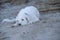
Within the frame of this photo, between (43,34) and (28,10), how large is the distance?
93.6 inches

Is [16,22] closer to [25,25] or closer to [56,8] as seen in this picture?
[25,25]

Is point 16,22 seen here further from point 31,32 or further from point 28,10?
point 31,32

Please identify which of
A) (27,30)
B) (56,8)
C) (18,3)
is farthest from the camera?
(18,3)

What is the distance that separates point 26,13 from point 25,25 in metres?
0.61

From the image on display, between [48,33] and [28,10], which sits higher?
[28,10]

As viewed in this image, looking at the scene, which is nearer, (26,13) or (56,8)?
(26,13)

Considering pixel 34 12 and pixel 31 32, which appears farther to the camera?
pixel 34 12

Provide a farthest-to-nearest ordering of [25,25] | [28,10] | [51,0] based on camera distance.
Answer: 1. [51,0]
2. [28,10]
3. [25,25]

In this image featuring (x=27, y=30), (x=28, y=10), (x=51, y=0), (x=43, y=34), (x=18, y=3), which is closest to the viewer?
(x=43, y=34)

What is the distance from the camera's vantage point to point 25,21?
706cm

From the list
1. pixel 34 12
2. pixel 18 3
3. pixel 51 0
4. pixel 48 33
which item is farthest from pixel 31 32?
pixel 18 3

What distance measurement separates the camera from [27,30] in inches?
240

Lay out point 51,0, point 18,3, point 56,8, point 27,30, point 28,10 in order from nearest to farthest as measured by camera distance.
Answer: point 27,30
point 28,10
point 56,8
point 51,0
point 18,3

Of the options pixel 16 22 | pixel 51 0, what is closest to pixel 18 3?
pixel 51 0
